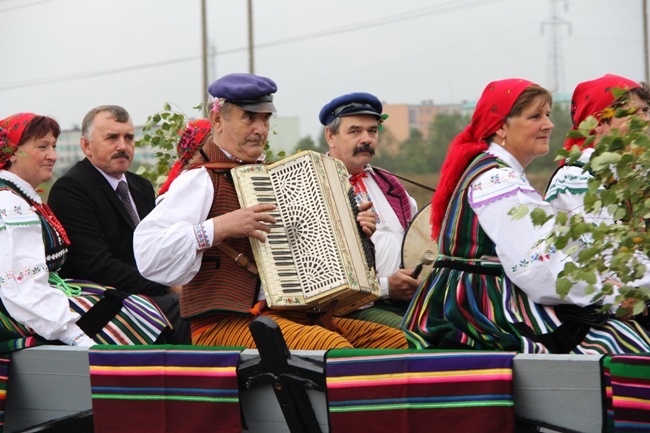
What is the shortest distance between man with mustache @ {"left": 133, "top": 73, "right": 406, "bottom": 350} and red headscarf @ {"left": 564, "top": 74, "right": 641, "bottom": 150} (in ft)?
3.21

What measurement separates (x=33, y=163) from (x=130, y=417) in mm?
1447

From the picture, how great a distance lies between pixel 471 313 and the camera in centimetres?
389

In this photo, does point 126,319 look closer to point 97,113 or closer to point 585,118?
point 97,113

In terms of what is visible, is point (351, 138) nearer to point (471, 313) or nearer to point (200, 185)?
point (200, 185)

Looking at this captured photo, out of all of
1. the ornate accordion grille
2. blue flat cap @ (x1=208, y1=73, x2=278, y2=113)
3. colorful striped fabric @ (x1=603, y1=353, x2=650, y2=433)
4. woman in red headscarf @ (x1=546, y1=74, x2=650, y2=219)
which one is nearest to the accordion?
the ornate accordion grille

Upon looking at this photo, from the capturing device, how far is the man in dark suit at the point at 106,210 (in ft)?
17.3

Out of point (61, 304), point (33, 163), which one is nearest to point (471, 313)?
point (61, 304)

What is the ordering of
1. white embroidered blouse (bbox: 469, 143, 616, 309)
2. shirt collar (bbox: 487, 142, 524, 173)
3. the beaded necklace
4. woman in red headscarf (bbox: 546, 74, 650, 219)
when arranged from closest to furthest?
white embroidered blouse (bbox: 469, 143, 616, 309) → shirt collar (bbox: 487, 142, 524, 173) → woman in red headscarf (bbox: 546, 74, 650, 219) → the beaded necklace

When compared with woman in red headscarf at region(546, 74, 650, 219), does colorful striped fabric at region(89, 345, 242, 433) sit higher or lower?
lower

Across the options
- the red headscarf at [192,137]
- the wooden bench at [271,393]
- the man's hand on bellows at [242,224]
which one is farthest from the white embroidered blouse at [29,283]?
the red headscarf at [192,137]

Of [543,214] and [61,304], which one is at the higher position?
[543,214]

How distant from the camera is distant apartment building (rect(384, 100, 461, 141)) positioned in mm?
28219

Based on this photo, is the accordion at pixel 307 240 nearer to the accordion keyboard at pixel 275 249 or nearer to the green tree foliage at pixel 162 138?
the accordion keyboard at pixel 275 249

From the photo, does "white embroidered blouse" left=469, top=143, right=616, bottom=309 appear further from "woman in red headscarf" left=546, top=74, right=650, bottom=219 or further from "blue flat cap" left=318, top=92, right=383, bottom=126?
"blue flat cap" left=318, top=92, right=383, bottom=126
